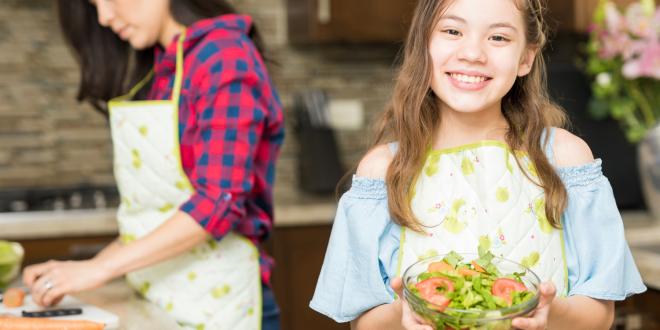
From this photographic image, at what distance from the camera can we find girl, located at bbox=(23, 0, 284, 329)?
1554 millimetres

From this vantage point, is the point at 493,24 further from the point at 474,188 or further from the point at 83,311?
the point at 83,311

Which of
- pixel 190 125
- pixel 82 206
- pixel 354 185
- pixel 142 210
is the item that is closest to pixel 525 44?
pixel 354 185

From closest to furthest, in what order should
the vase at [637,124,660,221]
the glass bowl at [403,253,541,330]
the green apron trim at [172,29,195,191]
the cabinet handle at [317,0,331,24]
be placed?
1. the glass bowl at [403,253,541,330]
2. the green apron trim at [172,29,195,191]
3. the vase at [637,124,660,221]
4. the cabinet handle at [317,0,331,24]

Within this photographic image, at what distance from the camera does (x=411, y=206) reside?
1.21m

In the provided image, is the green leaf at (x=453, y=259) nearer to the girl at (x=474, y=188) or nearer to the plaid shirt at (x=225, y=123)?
the girl at (x=474, y=188)

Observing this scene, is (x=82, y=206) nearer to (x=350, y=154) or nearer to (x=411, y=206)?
(x=350, y=154)

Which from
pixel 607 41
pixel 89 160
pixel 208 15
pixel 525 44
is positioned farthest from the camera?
pixel 89 160

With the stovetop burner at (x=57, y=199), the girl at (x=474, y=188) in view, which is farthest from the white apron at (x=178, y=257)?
the stovetop burner at (x=57, y=199)

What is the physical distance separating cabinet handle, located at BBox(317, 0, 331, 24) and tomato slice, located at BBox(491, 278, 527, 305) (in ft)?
6.85

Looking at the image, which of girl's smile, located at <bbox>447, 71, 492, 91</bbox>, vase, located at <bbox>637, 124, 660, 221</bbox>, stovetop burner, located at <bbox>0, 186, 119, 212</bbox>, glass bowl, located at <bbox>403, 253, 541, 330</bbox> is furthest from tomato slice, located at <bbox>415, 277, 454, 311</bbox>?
stovetop burner, located at <bbox>0, 186, 119, 212</bbox>

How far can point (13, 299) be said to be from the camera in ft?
4.92

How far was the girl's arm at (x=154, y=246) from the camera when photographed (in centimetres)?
154

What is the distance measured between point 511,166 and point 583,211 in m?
0.11

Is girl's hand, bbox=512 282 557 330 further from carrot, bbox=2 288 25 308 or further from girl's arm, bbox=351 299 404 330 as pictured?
carrot, bbox=2 288 25 308
